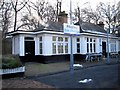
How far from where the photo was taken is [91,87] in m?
10.4

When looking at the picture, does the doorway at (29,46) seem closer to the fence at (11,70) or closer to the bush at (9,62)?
the bush at (9,62)

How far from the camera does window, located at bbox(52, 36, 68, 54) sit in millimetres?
24922

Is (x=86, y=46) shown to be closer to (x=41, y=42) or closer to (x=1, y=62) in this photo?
(x=41, y=42)

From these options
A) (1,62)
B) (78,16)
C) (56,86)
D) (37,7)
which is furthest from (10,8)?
(56,86)

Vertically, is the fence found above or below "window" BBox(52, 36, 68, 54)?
below

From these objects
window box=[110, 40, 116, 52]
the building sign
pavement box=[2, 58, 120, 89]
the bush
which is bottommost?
pavement box=[2, 58, 120, 89]

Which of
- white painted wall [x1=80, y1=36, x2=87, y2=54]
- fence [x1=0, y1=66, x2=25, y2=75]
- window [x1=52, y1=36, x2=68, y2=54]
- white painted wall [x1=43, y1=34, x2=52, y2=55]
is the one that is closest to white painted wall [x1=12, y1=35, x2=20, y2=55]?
white painted wall [x1=43, y1=34, x2=52, y2=55]

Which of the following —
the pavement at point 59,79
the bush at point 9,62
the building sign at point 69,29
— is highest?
the building sign at point 69,29

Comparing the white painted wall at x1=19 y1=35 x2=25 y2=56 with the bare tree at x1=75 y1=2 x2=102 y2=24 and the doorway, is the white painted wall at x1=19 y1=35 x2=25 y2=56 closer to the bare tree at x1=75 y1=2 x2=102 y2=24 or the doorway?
the doorway

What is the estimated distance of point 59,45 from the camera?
1004 inches

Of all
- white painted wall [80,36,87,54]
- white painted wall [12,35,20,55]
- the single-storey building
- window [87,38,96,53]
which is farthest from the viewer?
window [87,38,96,53]

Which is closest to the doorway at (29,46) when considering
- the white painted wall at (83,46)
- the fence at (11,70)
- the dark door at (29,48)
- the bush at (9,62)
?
the dark door at (29,48)

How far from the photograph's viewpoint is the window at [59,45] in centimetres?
2492

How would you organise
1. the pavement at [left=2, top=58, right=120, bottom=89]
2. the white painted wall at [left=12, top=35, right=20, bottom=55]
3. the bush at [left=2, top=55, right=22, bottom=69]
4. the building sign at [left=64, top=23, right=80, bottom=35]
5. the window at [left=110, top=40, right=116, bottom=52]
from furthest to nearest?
1. the window at [left=110, top=40, right=116, bottom=52]
2. the white painted wall at [left=12, top=35, right=20, bottom=55]
3. the building sign at [left=64, top=23, right=80, bottom=35]
4. the bush at [left=2, top=55, right=22, bottom=69]
5. the pavement at [left=2, top=58, right=120, bottom=89]
